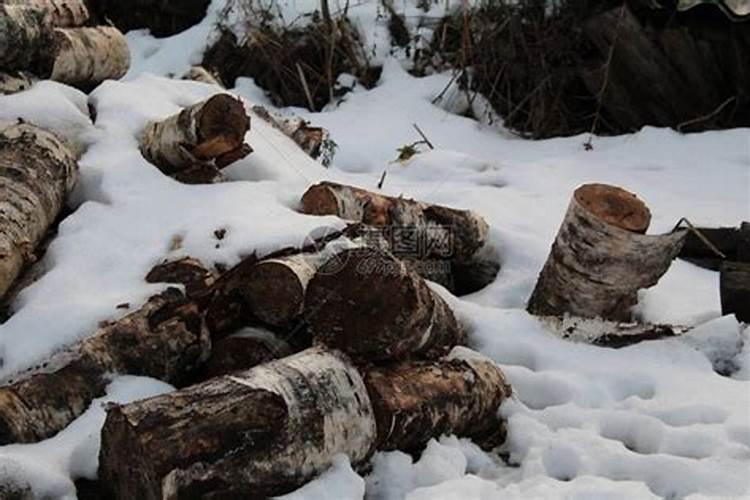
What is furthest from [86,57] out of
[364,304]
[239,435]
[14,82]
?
[239,435]

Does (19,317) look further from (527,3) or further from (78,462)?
(527,3)

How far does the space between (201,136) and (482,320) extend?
1.22 m

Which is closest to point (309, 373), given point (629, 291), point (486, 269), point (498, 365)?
point (498, 365)

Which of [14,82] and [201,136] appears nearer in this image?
[201,136]

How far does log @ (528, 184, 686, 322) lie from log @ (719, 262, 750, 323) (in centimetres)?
27

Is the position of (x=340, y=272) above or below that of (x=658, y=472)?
above

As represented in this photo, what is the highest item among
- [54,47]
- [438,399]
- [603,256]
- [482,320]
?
[54,47]

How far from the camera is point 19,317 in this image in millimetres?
2746

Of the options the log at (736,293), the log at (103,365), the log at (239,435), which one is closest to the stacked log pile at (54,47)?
the log at (103,365)

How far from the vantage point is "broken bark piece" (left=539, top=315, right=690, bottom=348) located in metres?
3.14

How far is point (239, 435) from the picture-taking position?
214cm

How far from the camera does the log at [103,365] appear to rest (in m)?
2.40

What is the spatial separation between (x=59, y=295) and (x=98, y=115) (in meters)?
1.38

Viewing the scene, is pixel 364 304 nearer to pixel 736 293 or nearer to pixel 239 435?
pixel 239 435
